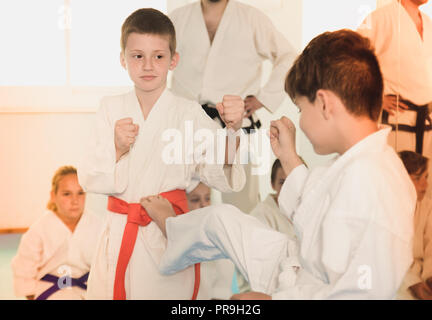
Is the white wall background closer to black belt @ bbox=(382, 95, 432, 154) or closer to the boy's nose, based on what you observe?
the boy's nose

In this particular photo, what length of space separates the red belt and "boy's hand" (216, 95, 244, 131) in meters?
0.29

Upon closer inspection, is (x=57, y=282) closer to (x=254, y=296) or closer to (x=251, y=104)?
(x=254, y=296)

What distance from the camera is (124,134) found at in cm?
160

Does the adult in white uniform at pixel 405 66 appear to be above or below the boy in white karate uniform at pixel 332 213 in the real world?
above

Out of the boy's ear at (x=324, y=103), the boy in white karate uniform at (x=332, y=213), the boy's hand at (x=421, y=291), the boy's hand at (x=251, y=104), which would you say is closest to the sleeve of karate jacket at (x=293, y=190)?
the boy in white karate uniform at (x=332, y=213)

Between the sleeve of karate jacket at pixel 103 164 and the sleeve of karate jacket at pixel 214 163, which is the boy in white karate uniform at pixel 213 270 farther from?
the sleeve of karate jacket at pixel 103 164

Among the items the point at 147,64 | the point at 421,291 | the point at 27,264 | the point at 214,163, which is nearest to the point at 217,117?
the point at 214,163

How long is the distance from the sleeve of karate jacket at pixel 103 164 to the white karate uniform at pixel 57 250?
0.12 meters

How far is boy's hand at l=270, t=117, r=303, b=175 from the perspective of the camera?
156 cm

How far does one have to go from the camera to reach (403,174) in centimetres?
136

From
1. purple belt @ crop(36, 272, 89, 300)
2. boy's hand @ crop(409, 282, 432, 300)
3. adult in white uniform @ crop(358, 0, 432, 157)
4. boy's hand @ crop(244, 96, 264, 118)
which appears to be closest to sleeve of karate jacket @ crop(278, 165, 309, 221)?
boy's hand @ crop(244, 96, 264, 118)

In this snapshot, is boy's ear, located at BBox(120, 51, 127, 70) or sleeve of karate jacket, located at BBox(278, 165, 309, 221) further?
boy's ear, located at BBox(120, 51, 127, 70)

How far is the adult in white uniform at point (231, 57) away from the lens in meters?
1.68
